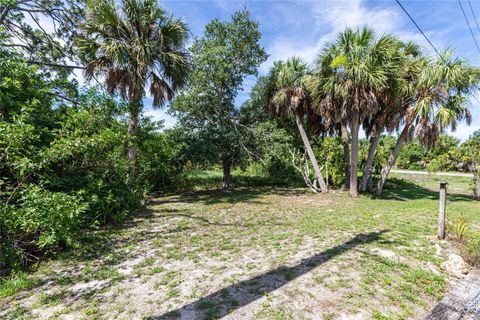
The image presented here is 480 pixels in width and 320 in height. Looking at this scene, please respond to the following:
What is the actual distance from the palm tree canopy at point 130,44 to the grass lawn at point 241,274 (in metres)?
4.12

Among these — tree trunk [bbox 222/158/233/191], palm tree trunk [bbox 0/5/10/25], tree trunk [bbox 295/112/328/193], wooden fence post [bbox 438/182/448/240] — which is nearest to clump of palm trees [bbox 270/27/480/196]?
tree trunk [bbox 295/112/328/193]

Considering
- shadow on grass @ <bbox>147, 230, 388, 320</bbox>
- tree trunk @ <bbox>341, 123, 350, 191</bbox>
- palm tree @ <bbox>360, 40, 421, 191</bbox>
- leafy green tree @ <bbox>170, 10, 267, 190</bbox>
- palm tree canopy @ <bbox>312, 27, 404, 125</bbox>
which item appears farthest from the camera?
tree trunk @ <bbox>341, 123, 350, 191</bbox>

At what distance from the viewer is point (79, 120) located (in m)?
4.04

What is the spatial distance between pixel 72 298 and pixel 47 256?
148cm

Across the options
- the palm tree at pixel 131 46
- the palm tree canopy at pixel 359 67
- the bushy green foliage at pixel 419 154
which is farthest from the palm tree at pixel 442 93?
the bushy green foliage at pixel 419 154

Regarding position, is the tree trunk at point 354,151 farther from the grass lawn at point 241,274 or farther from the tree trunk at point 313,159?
the grass lawn at point 241,274

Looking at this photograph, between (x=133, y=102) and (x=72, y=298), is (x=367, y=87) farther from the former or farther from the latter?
(x=72, y=298)

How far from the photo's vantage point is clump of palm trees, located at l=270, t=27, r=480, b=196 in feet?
25.2

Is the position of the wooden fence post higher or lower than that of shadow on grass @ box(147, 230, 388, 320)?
higher

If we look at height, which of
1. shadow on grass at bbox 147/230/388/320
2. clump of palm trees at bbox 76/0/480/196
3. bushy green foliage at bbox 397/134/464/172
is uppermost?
clump of palm trees at bbox 76/0/480/196

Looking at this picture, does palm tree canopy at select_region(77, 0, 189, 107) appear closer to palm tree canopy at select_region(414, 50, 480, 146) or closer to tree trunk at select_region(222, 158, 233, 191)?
tree trunk at select_region(222, 158, 233, 191)

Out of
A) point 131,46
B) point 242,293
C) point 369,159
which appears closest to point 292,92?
point 369,159

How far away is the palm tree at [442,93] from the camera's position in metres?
→ 7.67

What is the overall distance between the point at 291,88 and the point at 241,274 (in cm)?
829
